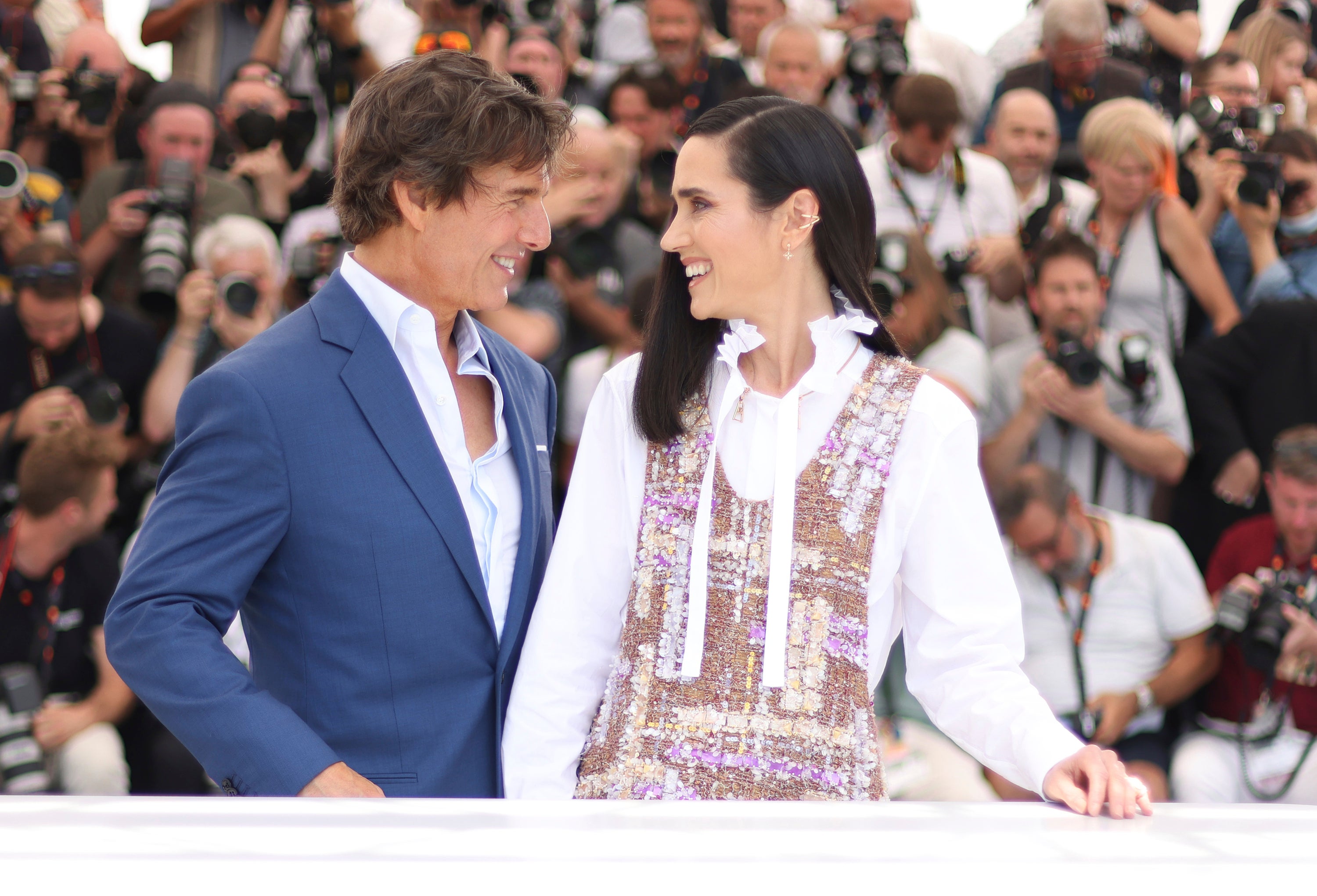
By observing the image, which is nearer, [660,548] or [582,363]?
[660,548]

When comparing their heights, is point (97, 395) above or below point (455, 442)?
above

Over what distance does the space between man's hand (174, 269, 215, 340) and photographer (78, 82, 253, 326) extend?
0.24 metres

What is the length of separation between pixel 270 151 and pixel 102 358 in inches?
40.0

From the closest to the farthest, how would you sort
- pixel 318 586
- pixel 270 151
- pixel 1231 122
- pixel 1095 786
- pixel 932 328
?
pixel 1095 786 < pixel 318 586 < pixel 932 328 < pixel 1231 122 < pixel 270 151

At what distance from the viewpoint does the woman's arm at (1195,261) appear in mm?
3783

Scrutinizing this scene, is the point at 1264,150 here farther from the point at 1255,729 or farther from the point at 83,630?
the point at 83,630

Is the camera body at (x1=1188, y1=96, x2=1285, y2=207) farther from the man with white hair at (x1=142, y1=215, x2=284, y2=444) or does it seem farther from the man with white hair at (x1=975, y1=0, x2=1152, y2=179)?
the man with white hair at (x1=142, y1=215, x2=284, y2=444)

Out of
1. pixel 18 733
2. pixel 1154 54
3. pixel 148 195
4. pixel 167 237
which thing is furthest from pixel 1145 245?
pixel 18 733

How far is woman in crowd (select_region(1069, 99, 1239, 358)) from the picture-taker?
12.4 feet

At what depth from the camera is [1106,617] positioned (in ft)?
10.9

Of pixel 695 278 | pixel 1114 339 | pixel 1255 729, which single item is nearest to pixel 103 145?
pixel 1114 339

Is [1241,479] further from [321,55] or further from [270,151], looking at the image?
[321,55]

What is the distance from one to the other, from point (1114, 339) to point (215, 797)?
9.79ft

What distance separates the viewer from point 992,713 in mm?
1434
